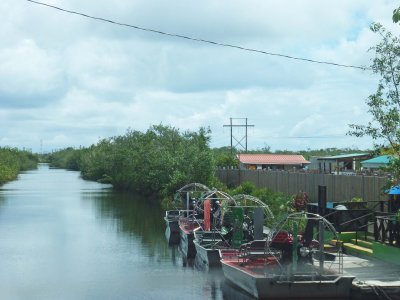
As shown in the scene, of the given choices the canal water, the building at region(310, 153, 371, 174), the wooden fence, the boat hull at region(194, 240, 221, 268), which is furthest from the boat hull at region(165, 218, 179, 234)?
the building at region(310, 153, 371, 174)

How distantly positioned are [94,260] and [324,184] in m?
13.3

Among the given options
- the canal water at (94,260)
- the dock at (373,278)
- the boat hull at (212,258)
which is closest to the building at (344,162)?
the canal water at (94,260)

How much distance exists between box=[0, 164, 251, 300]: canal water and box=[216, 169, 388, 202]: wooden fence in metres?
7.82

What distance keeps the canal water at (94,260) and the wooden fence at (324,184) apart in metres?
7.82

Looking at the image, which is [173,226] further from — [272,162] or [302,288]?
[272,162]

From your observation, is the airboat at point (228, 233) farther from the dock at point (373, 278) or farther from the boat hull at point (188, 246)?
the dock at point (373, 278)

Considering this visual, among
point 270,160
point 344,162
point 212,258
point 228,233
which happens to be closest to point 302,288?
point 212,258

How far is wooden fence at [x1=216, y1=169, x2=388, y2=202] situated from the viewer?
96.8 feet

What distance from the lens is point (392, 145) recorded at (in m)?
19.3

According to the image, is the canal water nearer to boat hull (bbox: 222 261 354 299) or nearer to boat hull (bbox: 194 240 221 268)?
boat hull (bbox: 194 240 221 268)

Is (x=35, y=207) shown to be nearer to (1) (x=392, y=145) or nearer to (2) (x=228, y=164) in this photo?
(2) (x=228, y=164)

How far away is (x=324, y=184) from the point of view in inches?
1387

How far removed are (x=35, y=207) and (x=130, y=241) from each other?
23.9 meters

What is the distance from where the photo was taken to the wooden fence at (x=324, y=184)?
29.5m
